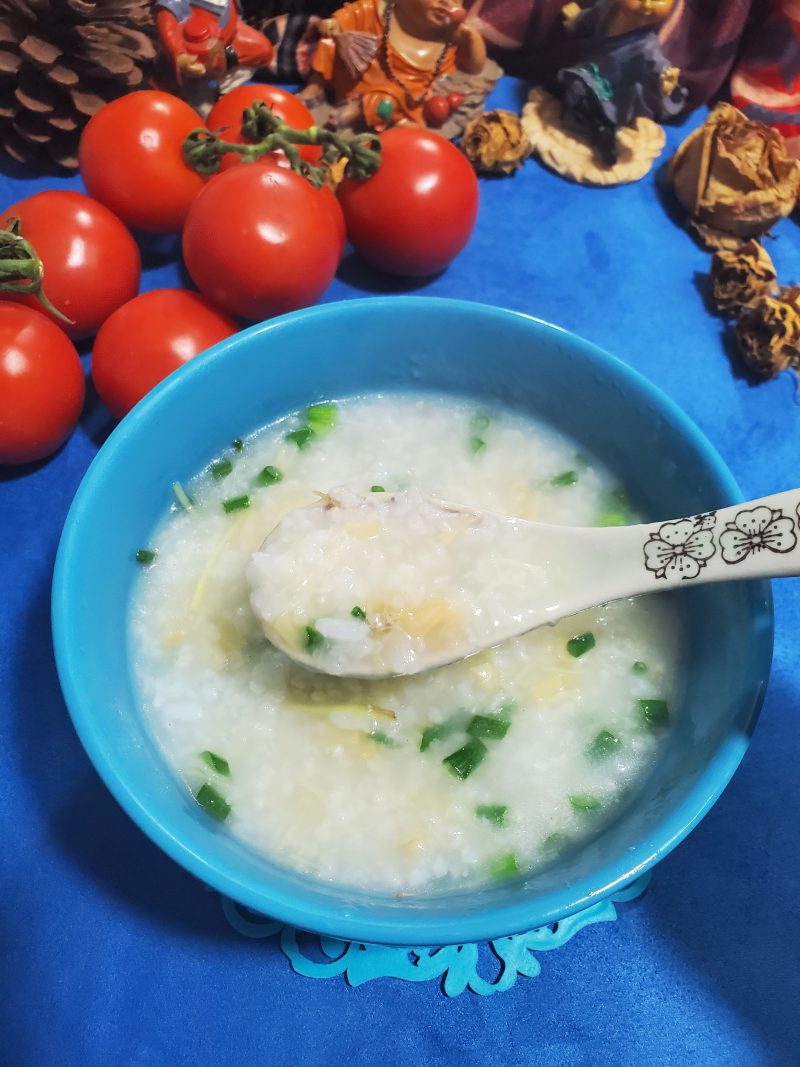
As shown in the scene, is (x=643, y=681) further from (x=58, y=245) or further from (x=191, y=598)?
(x=58, y=245)

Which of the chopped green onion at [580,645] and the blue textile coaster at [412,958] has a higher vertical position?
the chopped green onion at [580,645]

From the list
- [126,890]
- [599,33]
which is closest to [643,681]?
[126,890]

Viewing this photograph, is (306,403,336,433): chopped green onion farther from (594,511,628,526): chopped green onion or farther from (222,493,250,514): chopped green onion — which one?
(594,511,628,526): chopped green onion

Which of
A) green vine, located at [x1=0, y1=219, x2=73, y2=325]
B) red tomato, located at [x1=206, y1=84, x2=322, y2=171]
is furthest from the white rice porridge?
red tomato, located at [x1=206, y1=84, x2=322, y2=171]

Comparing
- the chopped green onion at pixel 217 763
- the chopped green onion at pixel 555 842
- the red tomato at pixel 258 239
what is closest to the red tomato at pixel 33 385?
the red tomato at pixel 258 239

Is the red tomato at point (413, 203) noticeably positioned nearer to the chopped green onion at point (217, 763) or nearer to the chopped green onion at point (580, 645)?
the chopped green onion at point (580, 645)
